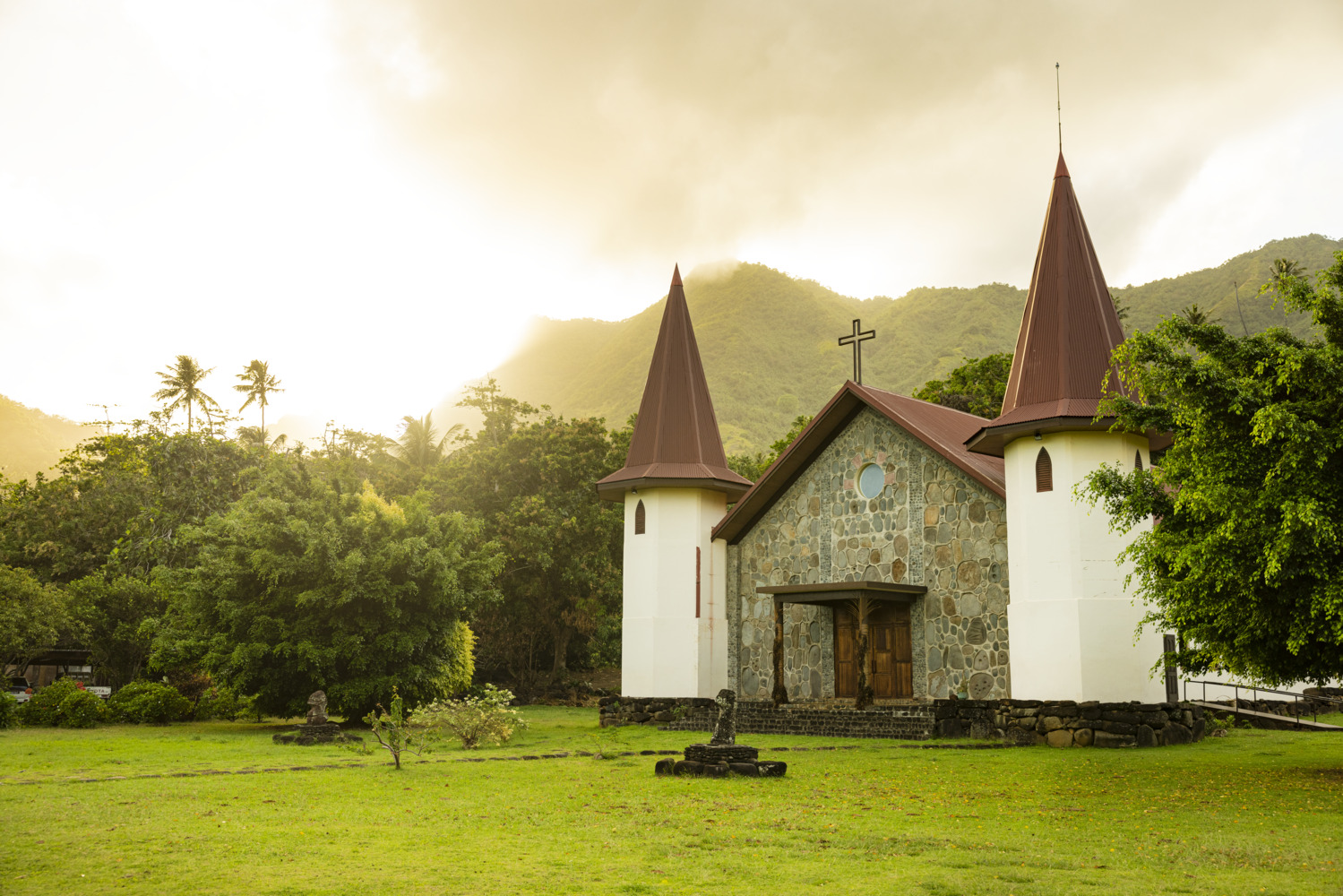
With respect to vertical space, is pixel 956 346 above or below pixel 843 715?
above

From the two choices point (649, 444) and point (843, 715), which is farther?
point (649, 444)

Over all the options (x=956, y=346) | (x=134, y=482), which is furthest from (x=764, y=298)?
(x=134, y=482)

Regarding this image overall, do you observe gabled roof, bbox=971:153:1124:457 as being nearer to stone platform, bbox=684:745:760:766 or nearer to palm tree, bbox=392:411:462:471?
stone platform, bbox=684:745:760:766

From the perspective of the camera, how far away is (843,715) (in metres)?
18.8

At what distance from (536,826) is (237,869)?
256cm

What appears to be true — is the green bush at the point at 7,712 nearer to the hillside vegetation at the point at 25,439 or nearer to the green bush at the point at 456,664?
the green bush at the point at 456,664

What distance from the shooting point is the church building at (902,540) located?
16922mm

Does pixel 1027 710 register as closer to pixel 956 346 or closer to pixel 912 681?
pixel 912 681

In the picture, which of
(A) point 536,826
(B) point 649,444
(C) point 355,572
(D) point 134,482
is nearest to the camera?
(A) point 536,826

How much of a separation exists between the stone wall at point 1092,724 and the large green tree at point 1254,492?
15.9 feet

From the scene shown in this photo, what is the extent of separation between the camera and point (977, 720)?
17.9 m

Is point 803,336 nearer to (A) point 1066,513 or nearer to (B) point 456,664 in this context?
(B) point 456,664

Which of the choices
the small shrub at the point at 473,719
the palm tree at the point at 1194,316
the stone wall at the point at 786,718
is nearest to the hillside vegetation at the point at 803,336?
the palm tree at the point at 1194,316

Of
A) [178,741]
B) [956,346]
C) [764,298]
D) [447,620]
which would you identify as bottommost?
[178,741]
